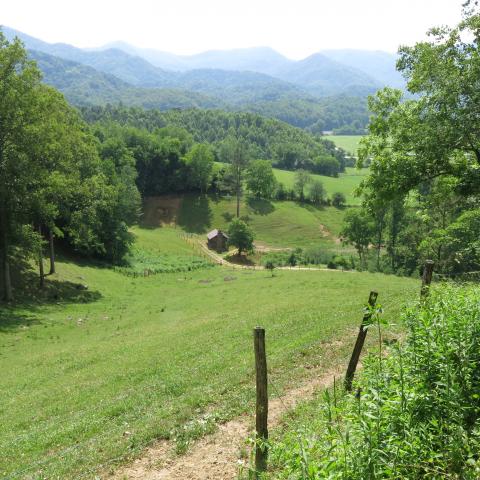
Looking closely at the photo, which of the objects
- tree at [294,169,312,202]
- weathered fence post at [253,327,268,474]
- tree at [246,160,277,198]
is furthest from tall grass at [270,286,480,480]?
tree at [294,169,312,202]

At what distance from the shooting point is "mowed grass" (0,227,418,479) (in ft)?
42.2

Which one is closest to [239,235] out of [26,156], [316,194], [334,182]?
[26,156]

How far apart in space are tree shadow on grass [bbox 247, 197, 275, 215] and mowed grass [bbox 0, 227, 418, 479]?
7154 centimetres

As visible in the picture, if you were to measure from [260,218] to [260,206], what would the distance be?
24.4 ft

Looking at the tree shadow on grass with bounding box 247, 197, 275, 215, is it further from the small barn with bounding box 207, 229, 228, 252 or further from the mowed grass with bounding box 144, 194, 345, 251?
the small barn with bounding box 207, 229, 228, 252

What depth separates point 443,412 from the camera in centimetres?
694

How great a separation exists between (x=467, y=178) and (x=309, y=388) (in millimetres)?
12424

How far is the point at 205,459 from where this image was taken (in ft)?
35.8

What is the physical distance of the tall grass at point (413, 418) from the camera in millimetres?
5863

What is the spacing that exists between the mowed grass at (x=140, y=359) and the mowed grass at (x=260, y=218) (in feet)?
194

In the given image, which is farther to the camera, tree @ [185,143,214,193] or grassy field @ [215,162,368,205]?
grassy field @ [215,162,368,205]

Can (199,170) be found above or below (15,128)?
above

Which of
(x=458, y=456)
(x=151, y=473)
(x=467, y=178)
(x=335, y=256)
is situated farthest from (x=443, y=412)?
(x=335, y=256)

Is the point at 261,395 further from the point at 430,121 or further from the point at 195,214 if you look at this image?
the point at 195,214
